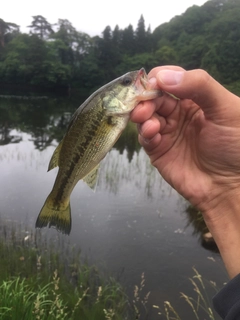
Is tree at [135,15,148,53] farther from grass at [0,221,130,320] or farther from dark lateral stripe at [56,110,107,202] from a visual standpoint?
dark lateral stripe at [56,110,107,202]

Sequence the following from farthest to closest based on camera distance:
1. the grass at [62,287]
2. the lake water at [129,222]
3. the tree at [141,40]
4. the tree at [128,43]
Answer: the tree at [141,40] → the tree at [128,43] → the lake water at [129,222] → the grass at [62,287]

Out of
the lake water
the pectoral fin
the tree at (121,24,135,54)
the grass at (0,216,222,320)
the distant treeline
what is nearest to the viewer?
the pectoral fin

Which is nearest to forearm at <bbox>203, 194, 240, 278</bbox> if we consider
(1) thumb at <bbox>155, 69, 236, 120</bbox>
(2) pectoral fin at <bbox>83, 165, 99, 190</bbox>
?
(1) thumb at <bbox>155, 69, 236, 120</bbox>

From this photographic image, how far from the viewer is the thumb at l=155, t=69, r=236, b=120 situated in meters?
2.31

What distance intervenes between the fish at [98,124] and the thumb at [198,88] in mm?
140

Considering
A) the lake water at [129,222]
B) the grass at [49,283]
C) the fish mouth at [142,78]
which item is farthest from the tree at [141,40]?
the fish mouth at [142,78]

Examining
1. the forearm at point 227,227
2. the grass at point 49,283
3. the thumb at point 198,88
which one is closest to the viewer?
the thumb at point 198,88

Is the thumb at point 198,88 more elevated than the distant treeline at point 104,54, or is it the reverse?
the distant treeline at point 104,54

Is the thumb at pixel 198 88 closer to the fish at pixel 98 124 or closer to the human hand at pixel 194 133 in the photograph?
the human hand at pixel 194 133

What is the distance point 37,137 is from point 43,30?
298ft

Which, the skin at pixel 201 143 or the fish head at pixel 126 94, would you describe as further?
the fish head at pixel 126 94

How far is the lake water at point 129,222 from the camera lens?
296 inches

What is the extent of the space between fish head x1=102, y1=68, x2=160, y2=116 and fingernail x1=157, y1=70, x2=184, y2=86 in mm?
169

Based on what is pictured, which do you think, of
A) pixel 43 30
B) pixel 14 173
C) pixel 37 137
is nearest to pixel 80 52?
pixel 43 30
